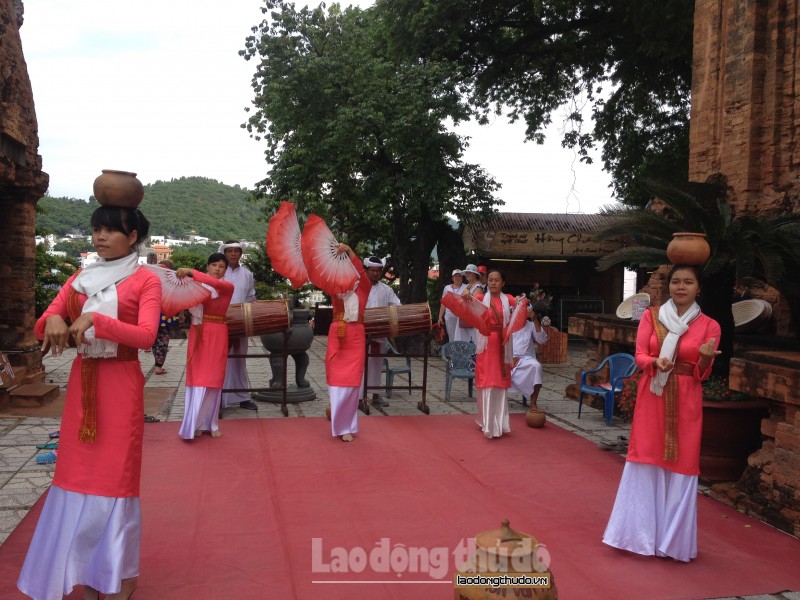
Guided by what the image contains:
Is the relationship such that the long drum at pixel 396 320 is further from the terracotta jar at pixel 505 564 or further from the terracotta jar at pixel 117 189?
the terracotta jar at pixel 505 564

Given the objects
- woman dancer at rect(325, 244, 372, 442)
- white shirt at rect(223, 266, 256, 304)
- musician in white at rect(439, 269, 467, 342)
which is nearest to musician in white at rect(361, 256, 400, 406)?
white shirt at rect(223, 266, 256, 304)

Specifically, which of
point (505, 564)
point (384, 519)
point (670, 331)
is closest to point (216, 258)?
point (384, 519)

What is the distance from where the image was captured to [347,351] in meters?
6.93

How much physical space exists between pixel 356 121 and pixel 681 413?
30.4 feet

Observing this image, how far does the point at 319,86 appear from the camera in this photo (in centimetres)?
1270

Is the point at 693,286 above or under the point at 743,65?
under

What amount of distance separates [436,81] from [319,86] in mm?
2141

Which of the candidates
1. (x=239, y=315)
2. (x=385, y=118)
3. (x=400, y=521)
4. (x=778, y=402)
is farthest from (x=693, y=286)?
(x=385, y=118)

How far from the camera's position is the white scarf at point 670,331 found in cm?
417

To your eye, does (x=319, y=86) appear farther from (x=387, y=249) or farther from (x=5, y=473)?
(x=5, y=473)

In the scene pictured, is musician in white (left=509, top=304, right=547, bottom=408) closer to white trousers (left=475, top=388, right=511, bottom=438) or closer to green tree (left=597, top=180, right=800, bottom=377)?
white trousers (left=475, top=388, right=511, bottom=438)

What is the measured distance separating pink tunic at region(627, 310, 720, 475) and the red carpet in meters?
0.58

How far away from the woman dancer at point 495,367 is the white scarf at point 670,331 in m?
2.87

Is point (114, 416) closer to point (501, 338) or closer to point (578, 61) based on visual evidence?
point (501, 338)
